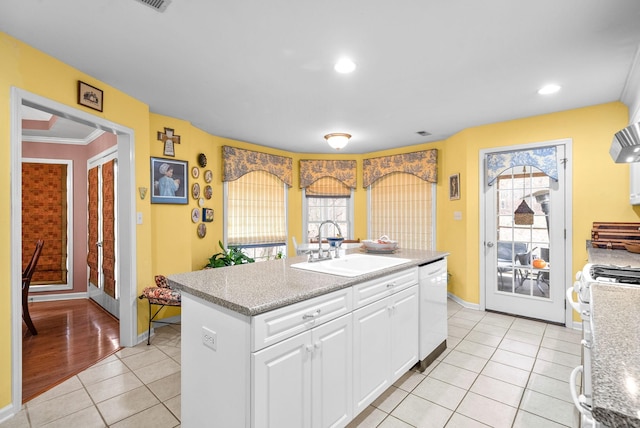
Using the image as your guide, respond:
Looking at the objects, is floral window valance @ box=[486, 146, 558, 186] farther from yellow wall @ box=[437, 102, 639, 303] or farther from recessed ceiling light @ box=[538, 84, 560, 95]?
recessed ceiling light @ box=[538, 84, 560, 95]

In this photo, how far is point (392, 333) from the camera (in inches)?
84.6

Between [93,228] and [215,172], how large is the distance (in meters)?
1.99

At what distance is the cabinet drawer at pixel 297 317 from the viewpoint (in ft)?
4.22

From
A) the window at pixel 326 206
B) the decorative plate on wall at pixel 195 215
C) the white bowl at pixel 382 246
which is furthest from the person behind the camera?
the window at pixel 326 206

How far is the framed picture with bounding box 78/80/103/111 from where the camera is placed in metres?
2.45

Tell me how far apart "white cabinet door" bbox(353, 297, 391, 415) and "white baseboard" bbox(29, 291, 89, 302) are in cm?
489

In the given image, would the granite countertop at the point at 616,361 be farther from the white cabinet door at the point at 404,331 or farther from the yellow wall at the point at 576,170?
the yellow wall at the point at 576,170

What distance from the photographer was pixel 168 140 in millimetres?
3543

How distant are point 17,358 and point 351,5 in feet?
10.2

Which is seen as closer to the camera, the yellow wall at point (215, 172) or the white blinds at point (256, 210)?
the yellow wall at point (215, 172)

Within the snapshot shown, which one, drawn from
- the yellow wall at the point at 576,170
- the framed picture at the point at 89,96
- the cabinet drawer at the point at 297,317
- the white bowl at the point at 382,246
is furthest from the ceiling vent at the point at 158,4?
the yellow wall at the point at 576,170

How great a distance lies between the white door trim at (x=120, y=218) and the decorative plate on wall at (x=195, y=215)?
942 mm

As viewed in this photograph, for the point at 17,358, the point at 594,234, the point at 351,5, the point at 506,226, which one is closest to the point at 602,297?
the point at 351,5

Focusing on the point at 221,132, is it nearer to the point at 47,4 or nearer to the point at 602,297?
the point at 47,4
